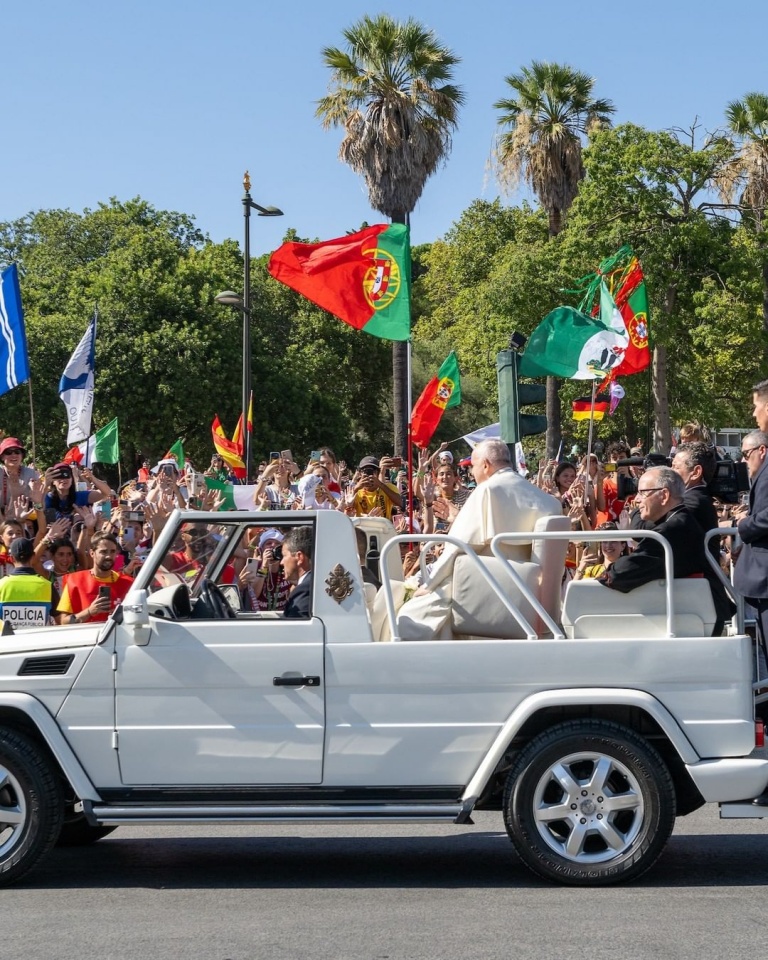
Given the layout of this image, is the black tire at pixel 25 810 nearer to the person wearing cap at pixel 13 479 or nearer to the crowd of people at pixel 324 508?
the crowd of people at pixel 324 508

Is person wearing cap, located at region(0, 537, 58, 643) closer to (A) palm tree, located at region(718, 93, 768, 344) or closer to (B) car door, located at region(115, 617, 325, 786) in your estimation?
(B) car door, located at region(115, 617, 325, 786)

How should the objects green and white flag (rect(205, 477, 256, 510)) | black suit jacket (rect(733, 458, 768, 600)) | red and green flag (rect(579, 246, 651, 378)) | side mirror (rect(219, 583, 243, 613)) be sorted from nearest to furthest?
side mirror (rect(219, 583, 243, 613)) → black suit jacket (rect(733, 458, 768, 600)) → green and white flag (rect(205, 477, 256, 510)) → red and green flag (rect(579, 246, 651, 378))

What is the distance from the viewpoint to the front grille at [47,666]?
5.93 metres

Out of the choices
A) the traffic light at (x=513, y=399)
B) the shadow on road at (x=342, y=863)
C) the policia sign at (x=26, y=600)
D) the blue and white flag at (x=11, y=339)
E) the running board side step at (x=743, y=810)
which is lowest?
the shadow on road at (x=342, y=863)

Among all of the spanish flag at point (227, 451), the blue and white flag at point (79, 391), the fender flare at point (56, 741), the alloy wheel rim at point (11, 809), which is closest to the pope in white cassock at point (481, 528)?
the fender flare at point (56, 741)

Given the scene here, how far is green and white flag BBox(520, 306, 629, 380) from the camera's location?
16.0m

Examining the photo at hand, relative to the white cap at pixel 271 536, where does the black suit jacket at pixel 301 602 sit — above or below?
below

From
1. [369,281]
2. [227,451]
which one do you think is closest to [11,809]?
[369,281]

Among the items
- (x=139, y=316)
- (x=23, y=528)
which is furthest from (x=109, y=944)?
(x=139, y=316)

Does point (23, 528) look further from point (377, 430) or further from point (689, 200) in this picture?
point (377, 430)

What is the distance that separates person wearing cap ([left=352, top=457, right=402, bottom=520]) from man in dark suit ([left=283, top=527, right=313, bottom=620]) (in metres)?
6.53

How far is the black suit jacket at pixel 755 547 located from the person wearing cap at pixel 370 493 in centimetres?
625

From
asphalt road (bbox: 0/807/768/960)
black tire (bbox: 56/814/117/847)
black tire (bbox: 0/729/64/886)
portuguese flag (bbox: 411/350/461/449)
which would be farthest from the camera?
portuguese flag (bbox: 411/350/461/449)

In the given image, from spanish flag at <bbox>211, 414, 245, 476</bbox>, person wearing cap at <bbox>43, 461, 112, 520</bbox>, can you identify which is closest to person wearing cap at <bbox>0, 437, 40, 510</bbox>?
person wearing cap at <bbox>43, 461, 112, 520</bbox>
